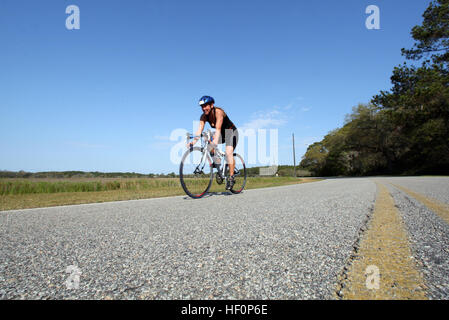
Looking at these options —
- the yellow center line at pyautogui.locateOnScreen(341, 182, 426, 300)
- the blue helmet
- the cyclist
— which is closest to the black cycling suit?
the cyclist

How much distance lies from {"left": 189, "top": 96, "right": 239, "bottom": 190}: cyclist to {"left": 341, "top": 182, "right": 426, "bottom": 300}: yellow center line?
3.86m

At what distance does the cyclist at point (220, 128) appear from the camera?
479cm

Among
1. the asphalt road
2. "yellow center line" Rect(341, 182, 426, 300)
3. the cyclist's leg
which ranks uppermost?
A: the cyclist's leg

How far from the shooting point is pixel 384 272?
935mm

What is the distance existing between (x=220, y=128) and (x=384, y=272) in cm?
430

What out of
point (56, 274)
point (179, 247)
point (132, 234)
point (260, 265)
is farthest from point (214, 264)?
point (132, 234)

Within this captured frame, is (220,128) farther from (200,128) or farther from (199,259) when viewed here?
(199,259)

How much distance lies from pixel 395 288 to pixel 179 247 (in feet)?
3.42

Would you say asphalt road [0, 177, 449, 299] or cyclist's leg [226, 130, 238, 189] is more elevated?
cyclist's leg [226, 130, 238, 189]

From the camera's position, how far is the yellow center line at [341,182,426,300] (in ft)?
2.53

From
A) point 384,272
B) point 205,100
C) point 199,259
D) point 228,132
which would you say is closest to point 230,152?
point 228,132

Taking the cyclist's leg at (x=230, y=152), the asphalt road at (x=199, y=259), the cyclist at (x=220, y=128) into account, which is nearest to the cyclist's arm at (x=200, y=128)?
the cyclist at (x=220, y=128)

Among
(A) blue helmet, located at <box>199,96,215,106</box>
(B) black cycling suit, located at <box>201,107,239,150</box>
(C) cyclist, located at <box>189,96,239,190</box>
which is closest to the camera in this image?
(A) blue helmet, located at <box>199,96,215,106</box>

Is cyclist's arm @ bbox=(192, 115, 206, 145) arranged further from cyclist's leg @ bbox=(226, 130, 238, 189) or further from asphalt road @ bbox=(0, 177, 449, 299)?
asphalt road @ bbox=(0, 177, 449, 299)
